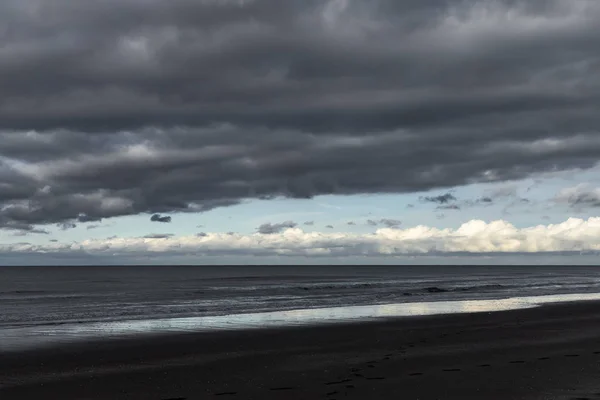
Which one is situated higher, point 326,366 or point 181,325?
point 326,366

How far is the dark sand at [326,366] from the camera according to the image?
13.9m

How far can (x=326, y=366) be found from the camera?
1742 cm

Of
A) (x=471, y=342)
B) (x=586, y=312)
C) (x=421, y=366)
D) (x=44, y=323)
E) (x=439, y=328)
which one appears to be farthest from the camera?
(x=586, y=312)

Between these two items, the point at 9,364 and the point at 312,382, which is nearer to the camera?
the point at 312,382

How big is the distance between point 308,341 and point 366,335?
9.42 feet

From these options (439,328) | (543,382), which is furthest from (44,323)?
(543,382)

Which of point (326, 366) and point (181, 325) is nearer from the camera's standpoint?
point (326, 366)

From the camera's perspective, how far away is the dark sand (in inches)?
548

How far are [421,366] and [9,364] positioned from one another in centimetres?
1267

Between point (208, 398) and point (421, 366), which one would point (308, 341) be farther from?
point (208, 398)

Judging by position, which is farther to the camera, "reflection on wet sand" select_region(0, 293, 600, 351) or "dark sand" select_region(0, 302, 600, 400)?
"reflection on wet sand" select_region(0, 293, 600, 351)

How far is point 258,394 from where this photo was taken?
13727 millimetres

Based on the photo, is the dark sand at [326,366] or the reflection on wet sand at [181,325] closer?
the dark sand at [326,366]

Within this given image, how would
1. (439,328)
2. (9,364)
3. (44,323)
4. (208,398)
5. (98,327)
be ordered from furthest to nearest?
(44,323)
(98,327)
(439,328)
(9,364)
(208,398)
